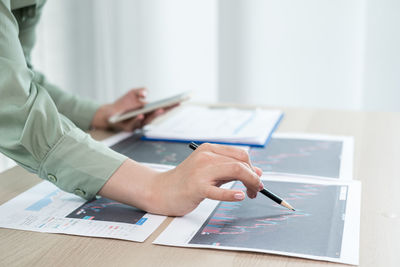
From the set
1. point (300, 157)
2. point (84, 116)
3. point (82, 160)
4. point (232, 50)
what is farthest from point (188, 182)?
point (232, 50)

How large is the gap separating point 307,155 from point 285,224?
1.18 feet

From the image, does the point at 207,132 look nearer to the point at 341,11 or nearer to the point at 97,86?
the point at 341,11

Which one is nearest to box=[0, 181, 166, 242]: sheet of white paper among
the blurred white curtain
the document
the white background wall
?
the document

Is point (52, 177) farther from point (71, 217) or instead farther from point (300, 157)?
point (300, 157)

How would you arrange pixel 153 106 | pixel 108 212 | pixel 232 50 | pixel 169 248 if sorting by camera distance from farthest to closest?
pixel 232 50, pixel 153 106, pixel 108 212, pixel 169 248

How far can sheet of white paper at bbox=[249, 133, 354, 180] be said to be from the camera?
3.13 feet

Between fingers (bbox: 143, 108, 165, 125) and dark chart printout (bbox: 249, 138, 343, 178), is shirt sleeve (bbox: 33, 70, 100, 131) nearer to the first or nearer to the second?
fingers (bbox: 143, 108, 165, 125)

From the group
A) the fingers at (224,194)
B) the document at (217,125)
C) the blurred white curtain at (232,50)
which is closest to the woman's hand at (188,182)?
the fingers at (224,194)

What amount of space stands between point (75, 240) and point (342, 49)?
1981mm

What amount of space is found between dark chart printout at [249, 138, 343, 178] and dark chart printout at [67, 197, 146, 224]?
0.30m

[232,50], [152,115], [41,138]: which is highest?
[41,138]

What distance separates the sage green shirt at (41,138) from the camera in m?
0.80

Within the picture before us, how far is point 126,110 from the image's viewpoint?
1.31 metres

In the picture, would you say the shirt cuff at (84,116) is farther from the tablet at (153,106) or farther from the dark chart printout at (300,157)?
the dark chart printout at (300,157)
